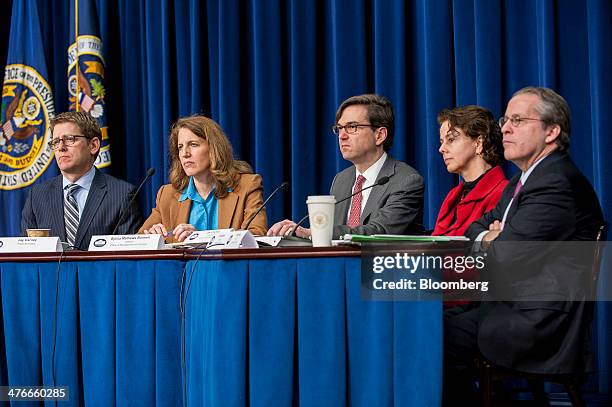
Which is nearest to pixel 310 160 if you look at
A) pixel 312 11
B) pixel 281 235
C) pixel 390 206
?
pixel 312 11

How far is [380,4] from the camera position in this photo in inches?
161

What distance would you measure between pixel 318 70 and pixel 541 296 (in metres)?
2.46

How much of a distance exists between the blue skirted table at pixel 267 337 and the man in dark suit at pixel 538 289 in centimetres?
29

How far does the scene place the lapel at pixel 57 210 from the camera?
138 inches

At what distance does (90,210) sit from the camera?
3486 mm

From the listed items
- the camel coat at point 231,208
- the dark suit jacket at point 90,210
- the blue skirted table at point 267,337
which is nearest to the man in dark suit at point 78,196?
the dark suit jacket at point 90,210

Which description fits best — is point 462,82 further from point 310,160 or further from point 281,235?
point 281,235

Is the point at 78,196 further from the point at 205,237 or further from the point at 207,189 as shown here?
the point at 205,237

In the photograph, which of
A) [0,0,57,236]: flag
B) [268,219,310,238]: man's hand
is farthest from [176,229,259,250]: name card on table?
[0,0,57,236]: flag

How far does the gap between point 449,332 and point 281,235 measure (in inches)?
26.7

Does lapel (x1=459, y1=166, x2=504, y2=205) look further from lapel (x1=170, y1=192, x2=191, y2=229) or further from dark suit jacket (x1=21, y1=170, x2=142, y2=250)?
dark suit jacket (x1=21, y1=170, x2=142, y2=250)

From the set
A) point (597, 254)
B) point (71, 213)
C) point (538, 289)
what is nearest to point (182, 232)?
point (71, 213)

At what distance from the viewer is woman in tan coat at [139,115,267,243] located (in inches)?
131

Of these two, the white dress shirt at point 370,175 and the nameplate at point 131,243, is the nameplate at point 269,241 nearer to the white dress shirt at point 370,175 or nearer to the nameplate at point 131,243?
the nameplate at point 131,243
